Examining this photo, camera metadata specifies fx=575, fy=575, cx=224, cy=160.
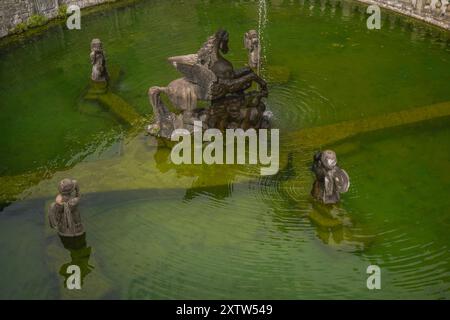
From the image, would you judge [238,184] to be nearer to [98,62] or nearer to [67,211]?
[67,211]

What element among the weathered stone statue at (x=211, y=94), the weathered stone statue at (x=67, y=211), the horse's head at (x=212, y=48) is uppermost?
the horse's head at (x=212, y=48)

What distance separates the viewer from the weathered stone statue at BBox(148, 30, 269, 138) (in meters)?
14.7

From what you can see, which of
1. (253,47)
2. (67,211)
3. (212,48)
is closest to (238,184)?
(212,48)

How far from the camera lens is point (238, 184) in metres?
13.8

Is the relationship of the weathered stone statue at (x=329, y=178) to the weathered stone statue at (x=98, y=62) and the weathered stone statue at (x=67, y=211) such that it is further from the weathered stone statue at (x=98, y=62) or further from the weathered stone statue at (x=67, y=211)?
the weathered stone statue at (x=98, y=62)

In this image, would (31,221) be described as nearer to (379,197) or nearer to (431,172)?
(379,197)

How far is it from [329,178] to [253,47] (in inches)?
287

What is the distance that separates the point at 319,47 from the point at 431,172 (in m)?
8.32

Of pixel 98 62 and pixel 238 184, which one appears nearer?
pixel 238 184

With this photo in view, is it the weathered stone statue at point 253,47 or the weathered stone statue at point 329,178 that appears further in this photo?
the weathered stone statue at point 253,47

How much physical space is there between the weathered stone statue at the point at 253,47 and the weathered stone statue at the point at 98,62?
15.1 feet

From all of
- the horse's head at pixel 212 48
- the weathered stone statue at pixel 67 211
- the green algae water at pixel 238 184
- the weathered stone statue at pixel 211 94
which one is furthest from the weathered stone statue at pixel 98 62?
the weathered stone statue at pixel 67 211

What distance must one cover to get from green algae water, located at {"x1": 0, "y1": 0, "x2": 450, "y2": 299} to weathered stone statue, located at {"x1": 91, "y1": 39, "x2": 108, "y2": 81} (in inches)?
19.8

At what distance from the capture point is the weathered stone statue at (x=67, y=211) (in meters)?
11.5
